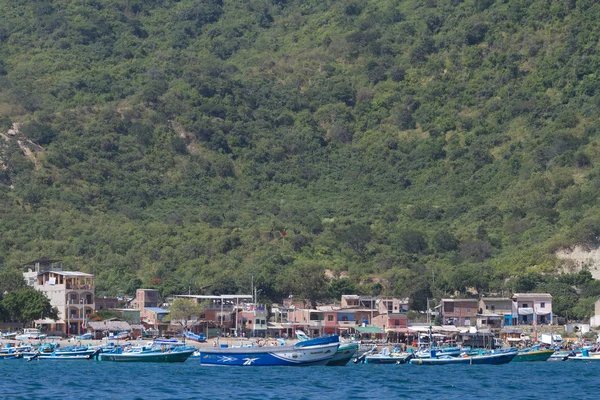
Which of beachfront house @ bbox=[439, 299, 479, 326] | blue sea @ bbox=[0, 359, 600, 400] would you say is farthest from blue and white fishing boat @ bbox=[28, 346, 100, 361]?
beachfront house @ bbox=[439, 299, 479, 326]

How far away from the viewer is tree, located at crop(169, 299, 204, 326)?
431 ft

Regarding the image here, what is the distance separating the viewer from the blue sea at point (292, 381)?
74875 millimetres

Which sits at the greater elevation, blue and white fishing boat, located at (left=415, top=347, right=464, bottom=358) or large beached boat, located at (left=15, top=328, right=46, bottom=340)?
large beached boat, located at (left=15, top=328, right=46, bottom=340)

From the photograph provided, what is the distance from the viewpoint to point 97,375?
90.2m

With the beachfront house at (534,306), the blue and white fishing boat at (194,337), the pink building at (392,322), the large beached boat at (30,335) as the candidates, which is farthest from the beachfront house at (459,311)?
the large beached boat at (30,335)

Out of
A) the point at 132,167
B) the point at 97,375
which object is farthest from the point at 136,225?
the point at 97,375

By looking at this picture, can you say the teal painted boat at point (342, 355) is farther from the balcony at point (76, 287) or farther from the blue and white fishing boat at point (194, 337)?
the balcony at point (76, 287)

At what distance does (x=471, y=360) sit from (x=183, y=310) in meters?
36.1

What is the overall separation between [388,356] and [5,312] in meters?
37.2

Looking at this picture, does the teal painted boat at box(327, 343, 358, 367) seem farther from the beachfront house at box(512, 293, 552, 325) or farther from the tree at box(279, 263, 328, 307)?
the tree at box(279, 263, 328, 307)

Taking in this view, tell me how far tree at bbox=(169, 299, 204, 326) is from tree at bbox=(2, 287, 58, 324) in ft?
41.7

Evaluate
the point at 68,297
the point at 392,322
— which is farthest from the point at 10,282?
the point at 392,322

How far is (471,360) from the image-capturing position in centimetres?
10506

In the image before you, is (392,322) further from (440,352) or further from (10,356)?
(10,356)
